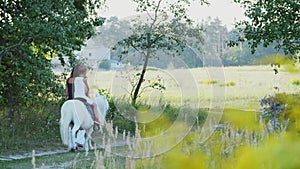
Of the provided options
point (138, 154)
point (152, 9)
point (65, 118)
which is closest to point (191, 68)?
point (65, 118)

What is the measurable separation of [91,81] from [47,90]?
88 centimetres

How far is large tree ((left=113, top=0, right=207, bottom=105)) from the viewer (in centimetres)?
1200

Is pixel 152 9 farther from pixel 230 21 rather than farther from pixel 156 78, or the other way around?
pixel 230 21

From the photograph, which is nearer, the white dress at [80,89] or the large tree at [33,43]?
the large tree at [33,43]

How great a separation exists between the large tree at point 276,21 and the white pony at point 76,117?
9.15 ft

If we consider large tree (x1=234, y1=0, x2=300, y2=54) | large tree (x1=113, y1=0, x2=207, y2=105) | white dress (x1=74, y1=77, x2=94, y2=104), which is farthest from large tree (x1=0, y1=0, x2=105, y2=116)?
large tree (x1=234, y1=0, x2=300, y2=54)

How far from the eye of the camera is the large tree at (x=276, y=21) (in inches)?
324

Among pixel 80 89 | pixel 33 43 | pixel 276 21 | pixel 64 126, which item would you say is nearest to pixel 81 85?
pixel 80 89

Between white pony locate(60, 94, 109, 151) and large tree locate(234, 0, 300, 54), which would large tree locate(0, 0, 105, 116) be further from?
large tree locate(234, 0, 300, 54)

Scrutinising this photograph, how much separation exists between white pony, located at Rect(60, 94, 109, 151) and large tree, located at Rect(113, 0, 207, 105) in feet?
10.4

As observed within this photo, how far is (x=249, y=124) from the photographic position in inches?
63.4

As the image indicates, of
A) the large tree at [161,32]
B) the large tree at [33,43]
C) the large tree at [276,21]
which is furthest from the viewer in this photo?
the large tree at [161,32]

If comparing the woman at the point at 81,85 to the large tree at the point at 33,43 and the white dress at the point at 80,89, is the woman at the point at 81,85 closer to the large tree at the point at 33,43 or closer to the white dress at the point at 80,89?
the white dress at the point at 80,89

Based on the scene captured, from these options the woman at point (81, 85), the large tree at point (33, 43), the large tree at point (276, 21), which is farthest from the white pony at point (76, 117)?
the large tree at point (276, 21)
